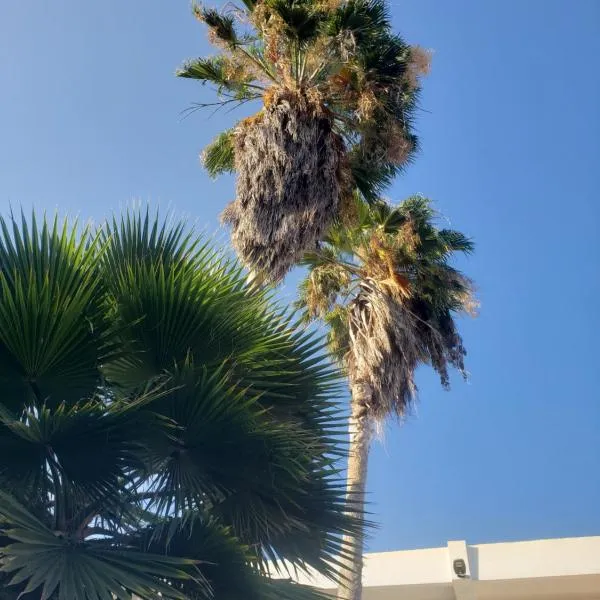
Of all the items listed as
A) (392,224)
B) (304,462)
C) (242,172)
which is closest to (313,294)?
(392,224)

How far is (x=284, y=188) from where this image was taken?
8.38 metres

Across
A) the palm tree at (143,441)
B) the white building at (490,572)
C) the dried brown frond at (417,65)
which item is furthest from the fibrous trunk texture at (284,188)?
the white building at (490,572)

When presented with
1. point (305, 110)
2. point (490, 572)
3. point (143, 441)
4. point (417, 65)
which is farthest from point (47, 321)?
point (490, 572)

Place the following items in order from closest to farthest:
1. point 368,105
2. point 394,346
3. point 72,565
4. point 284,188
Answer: point 72,565
point 284,188
point 368,105
point 394,346

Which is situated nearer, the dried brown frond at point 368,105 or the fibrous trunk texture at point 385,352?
the dried brown frond at point 368,105

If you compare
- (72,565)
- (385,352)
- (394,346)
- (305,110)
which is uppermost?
(305,110)

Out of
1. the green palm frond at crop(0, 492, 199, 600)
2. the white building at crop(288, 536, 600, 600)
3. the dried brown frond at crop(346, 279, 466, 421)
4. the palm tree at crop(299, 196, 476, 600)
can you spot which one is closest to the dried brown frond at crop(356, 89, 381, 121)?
the palm tree at crop(299, 196, 476, 600)

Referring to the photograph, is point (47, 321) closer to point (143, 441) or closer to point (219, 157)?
point (143, 441)

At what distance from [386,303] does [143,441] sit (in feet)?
20.3

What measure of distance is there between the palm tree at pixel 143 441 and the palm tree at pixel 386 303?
469 cm

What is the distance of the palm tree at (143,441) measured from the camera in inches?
167

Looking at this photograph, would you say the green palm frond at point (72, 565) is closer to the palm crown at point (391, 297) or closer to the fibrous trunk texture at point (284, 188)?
the fibrous trunk texture at point (284, 188)

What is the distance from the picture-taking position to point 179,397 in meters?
4.79

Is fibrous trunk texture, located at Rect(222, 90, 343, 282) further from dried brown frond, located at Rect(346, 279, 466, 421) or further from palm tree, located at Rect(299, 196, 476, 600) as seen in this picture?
dried brown frond, located at Rect(346, 279, 466, 421)
